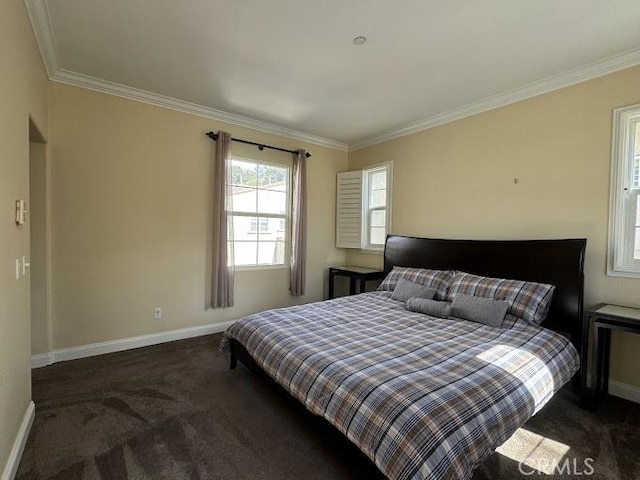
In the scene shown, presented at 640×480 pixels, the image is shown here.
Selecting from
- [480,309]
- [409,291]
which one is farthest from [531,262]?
[409,291]

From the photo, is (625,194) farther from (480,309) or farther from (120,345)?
(120,345)

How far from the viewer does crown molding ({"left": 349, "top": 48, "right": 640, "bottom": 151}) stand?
2395 mm

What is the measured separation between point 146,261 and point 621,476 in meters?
3.94

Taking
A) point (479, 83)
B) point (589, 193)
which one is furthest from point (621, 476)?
point (479, 83)

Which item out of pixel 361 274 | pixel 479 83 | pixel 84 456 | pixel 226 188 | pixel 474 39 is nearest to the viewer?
pixel 84 456

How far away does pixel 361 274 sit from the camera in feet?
13.3

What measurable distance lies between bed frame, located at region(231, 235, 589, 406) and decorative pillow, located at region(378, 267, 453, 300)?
0.60ft

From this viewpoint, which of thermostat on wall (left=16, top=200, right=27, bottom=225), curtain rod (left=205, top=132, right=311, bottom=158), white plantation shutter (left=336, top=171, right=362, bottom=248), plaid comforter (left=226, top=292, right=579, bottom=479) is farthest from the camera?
white plantation shutter (left=336, top=171, right=362, bottom=248)

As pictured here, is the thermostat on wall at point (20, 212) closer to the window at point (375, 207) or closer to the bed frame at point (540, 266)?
the bed frame at point (540, 266)

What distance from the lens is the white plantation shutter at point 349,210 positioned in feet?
14.9

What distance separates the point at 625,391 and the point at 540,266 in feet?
3.58

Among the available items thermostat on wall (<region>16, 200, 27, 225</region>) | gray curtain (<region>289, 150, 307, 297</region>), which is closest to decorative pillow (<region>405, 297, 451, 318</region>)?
gray curtain (<region>289, 150, 307, 297</region>)

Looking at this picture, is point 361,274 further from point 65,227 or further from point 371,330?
point 65,227

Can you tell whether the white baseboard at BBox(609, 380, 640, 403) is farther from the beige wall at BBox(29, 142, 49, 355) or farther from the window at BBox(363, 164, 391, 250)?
the beige wall at BBox(29, 142, 49, 355)
